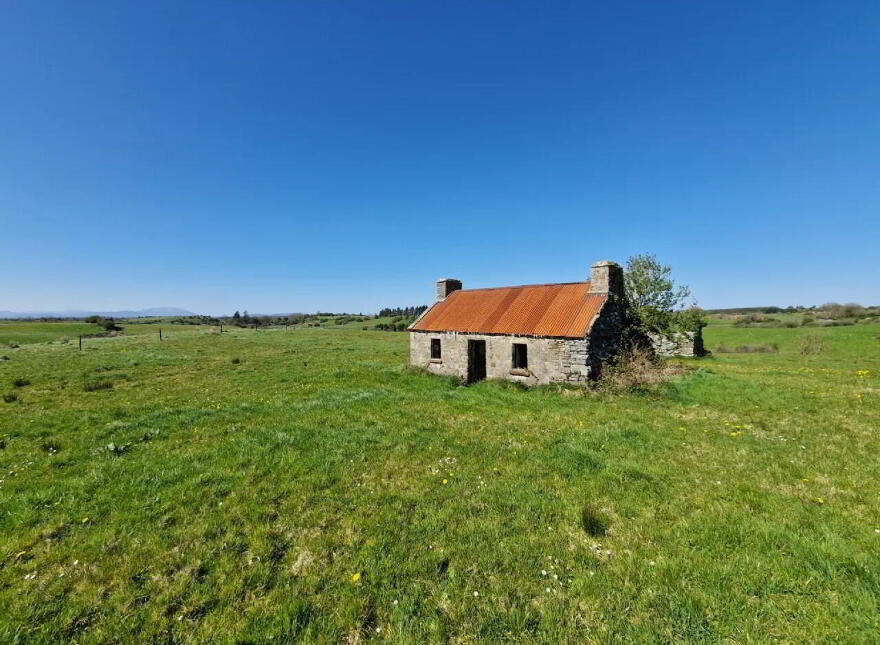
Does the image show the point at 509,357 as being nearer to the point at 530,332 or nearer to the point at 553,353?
the point at 530,332

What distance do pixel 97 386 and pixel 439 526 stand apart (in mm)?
21739

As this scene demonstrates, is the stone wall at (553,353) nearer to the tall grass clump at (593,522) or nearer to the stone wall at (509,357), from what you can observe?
the stone wall at (509,357)

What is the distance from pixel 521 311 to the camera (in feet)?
65.4

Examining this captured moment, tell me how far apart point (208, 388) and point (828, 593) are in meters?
21.8

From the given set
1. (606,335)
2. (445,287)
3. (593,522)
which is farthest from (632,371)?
(445,287)

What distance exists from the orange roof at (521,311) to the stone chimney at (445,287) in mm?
1359

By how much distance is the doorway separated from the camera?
67.3ft

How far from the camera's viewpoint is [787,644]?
388 centimetres

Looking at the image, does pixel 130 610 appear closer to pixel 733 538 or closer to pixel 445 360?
pixel 733 538

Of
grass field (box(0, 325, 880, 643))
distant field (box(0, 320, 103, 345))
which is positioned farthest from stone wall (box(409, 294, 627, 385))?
distant field (box(0, 320, 103, 345))

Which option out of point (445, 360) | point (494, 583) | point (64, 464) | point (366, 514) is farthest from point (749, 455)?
point (64, 464)

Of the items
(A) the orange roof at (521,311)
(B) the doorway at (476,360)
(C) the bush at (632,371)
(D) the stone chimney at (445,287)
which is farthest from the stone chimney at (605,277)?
(D) the stone chimney at (445,287)

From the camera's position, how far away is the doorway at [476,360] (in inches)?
808

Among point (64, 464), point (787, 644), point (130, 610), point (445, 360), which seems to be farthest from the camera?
point (445, 360)
